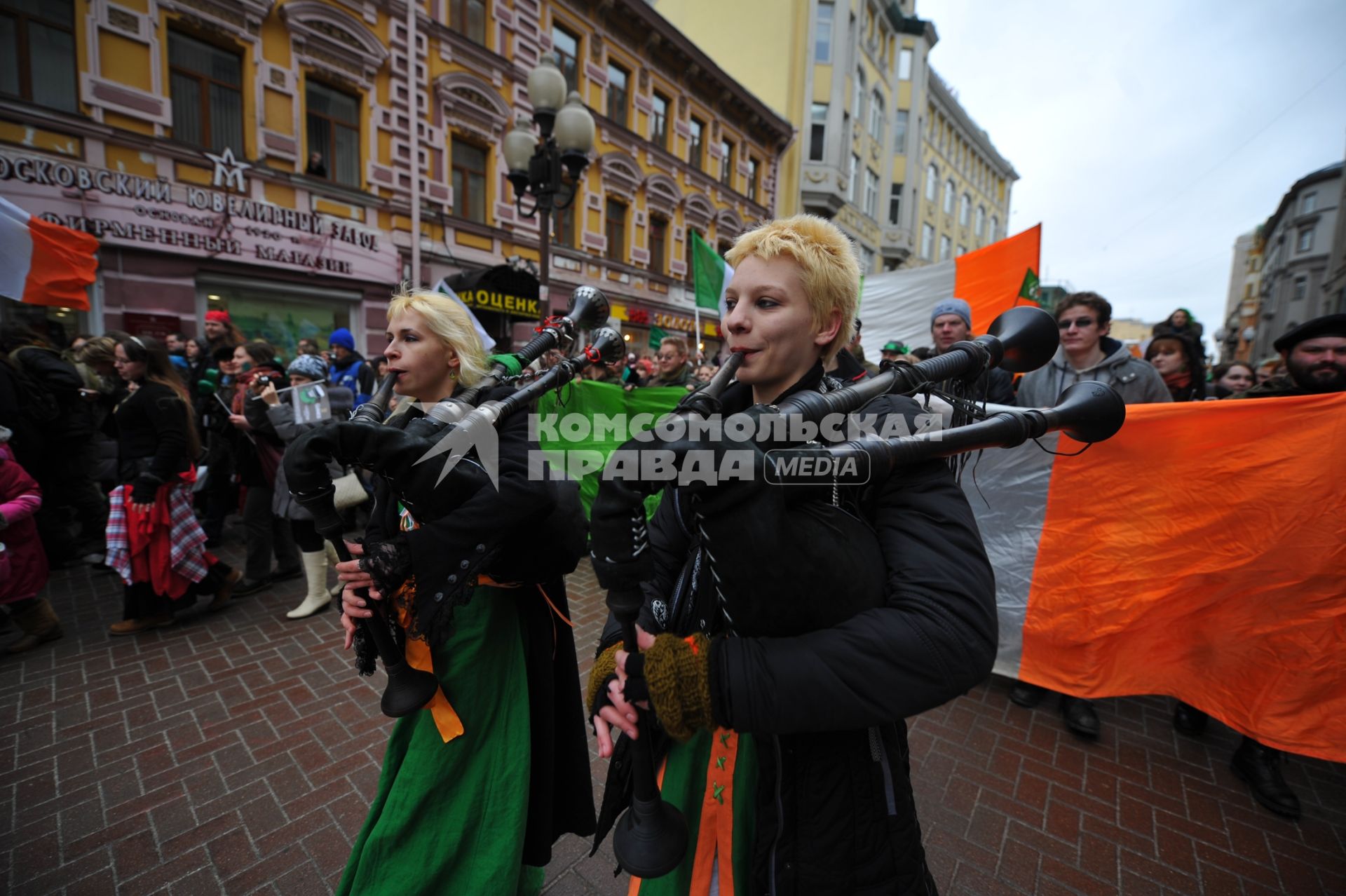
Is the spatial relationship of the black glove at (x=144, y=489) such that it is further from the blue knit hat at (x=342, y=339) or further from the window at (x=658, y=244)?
the window at (x=658, y=244)

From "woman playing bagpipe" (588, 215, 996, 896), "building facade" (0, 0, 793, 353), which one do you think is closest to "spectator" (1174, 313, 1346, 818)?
"woman playing bagpipe" (588, 215, 996, 896)

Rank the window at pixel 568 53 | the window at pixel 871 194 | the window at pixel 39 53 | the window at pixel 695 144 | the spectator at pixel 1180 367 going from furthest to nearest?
the window at pixel 871 194
the window at pixel 695 144
the window at pixel 568 53
the window at pixel 39 53
the spectator at pixel 1180 367

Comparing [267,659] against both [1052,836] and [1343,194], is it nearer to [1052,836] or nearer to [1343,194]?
[1052,836]

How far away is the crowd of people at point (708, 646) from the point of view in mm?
968

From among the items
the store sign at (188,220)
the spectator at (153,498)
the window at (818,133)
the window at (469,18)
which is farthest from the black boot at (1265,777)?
the window at (818,133)

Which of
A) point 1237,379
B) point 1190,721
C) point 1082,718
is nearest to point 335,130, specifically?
point 1082,718

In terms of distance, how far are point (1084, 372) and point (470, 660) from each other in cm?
409

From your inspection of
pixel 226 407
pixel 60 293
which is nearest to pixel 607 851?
pixel 226 407

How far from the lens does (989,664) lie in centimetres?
100

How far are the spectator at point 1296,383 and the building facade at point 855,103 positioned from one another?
1652 cm

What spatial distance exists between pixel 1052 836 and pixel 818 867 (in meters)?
2.24

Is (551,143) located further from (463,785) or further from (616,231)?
(616,231)

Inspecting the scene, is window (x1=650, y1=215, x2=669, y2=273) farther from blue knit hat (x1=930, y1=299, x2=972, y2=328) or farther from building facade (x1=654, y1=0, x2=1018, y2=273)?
blue knit hat (x1=930, y1=299, x2=972, y2=328)

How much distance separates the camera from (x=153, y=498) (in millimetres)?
4074
